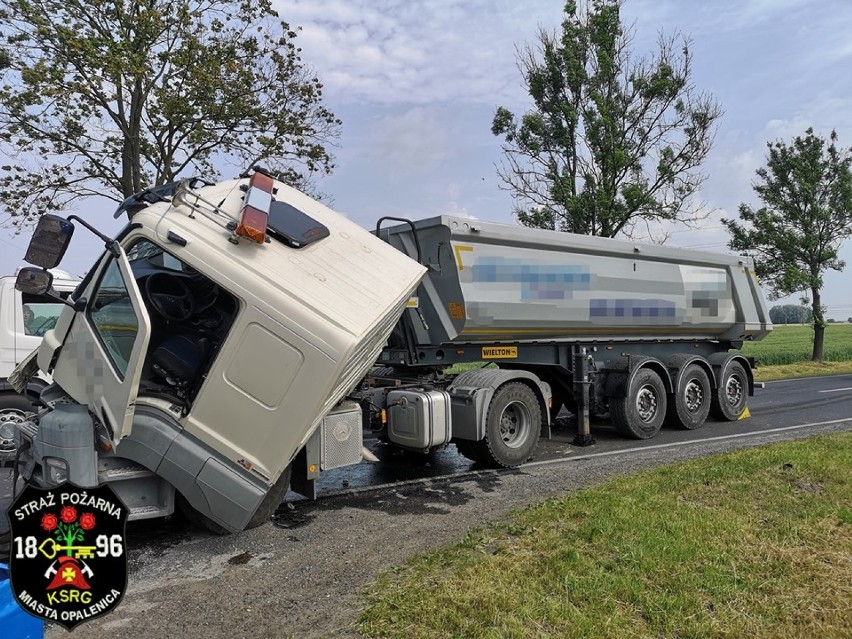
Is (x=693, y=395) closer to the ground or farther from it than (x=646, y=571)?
farther from it

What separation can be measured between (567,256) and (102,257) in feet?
18.3

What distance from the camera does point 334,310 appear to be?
413cm

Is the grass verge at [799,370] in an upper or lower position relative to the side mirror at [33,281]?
lower

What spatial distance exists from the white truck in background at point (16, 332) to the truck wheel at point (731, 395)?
10.0 metres

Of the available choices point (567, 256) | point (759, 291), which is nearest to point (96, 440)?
point (567, 256)

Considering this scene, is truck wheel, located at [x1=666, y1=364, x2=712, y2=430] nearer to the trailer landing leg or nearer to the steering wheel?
the trailer landing leg

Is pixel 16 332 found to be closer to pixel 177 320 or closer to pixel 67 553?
pixel 177 320

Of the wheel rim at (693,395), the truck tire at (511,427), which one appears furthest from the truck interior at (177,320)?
the wheel rim at (693,395)

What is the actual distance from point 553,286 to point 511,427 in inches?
74.8

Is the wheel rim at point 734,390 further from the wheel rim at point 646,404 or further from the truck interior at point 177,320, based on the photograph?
the truck interior at point 177,320

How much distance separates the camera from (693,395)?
10062mm

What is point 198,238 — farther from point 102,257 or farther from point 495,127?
point 495,127

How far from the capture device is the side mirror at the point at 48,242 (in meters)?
4.01

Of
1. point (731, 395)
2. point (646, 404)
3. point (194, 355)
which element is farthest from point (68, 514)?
point (731, 395)
